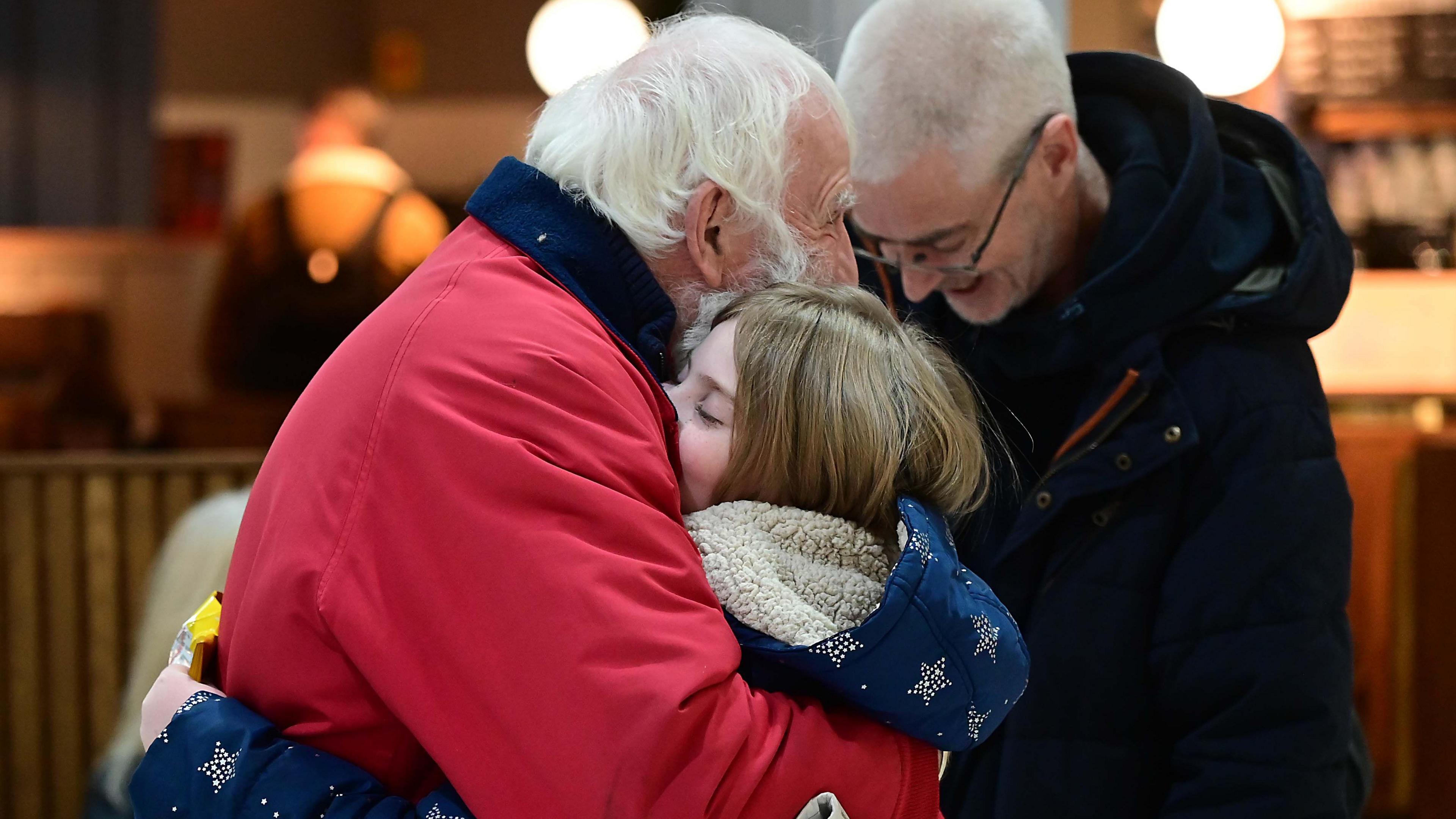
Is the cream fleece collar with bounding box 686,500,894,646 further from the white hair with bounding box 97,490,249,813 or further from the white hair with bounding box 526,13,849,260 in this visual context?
the white hair with bounding box 97,490,249,813

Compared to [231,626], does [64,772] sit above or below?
below

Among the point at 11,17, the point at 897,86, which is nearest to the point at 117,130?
the point at 11,17

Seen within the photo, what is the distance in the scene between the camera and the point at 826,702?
1064mm

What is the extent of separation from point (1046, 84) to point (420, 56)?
5521 mm

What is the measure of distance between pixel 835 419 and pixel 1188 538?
62 cm

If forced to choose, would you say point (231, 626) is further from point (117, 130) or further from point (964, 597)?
point (117, 130)

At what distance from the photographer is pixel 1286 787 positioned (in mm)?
1421

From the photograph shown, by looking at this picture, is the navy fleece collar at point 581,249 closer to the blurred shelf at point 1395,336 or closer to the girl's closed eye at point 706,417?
the girl's closed eye at point 706,417

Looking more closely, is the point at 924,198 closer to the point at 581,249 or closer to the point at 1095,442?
the point at 1095,442

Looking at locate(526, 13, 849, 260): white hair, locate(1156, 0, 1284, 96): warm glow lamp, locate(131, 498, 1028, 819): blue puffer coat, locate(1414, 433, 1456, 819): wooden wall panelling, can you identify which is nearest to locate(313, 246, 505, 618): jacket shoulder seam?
locate(131, 498, 1028, 819): blue puffer coat

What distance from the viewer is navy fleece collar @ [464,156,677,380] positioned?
110 cm

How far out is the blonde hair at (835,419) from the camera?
111cm

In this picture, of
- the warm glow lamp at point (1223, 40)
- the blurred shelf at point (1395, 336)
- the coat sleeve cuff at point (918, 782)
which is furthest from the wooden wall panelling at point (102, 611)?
the blurred shelf at point (1395, 336)

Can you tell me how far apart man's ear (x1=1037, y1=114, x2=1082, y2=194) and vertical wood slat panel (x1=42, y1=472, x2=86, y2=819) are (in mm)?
2899
